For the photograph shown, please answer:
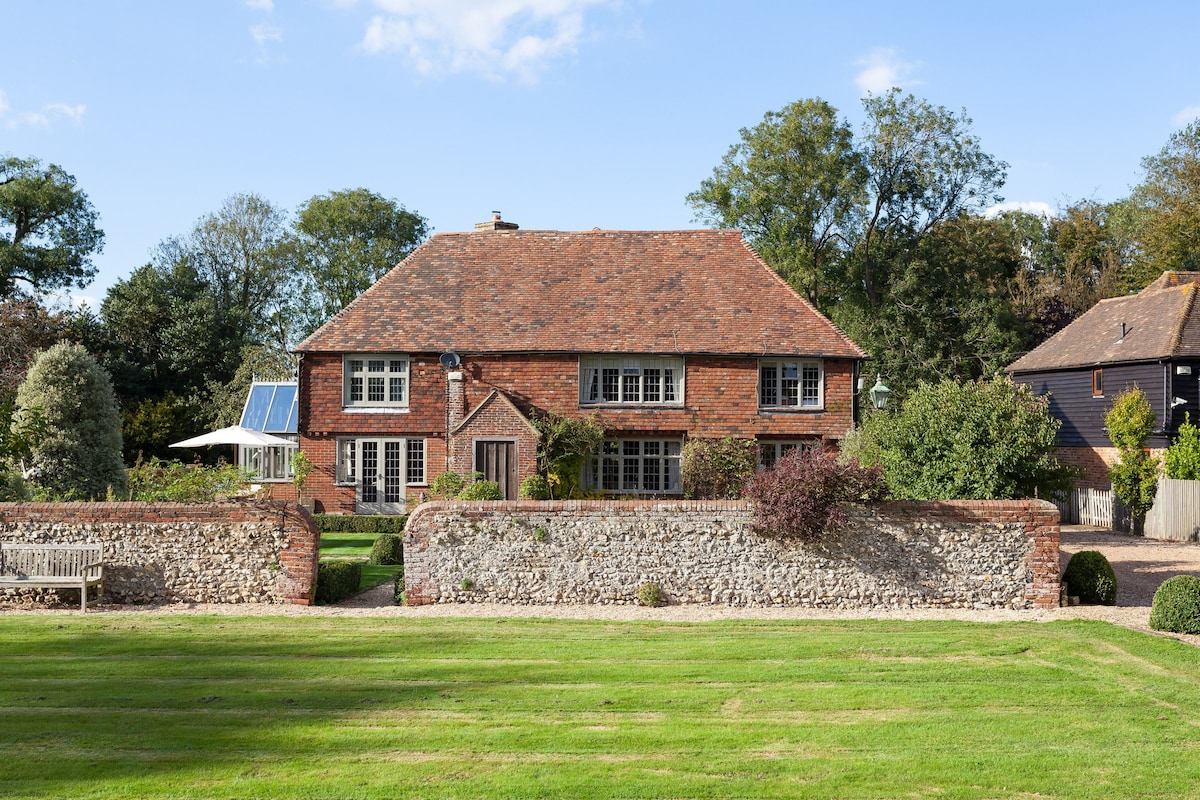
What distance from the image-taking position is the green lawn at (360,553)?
63.5 feet

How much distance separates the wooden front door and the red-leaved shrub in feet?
44.1

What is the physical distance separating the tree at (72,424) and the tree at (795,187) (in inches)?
1134

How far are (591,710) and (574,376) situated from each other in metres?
20.0

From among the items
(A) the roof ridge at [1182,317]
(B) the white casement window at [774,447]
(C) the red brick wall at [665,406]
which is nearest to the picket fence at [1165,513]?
(A) the roof ridge at [1182,317]

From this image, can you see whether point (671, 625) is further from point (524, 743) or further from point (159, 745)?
point (159, 745)

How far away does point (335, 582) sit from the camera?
54.2ft

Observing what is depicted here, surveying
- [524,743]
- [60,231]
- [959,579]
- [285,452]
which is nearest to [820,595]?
[959,579]

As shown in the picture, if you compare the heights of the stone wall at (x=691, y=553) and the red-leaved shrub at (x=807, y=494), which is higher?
the red-leaved shrub at (x=807, y=494)

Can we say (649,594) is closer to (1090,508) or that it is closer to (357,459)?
(357,459)

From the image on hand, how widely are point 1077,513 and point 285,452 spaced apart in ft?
86.6

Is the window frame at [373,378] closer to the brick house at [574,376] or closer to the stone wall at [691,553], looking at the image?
the brick house at [574,376]

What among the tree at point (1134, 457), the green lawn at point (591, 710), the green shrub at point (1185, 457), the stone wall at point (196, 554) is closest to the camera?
the green lawn at point (591, 710)

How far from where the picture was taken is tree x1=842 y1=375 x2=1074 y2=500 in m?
17.4

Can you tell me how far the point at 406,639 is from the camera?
13477 mm
